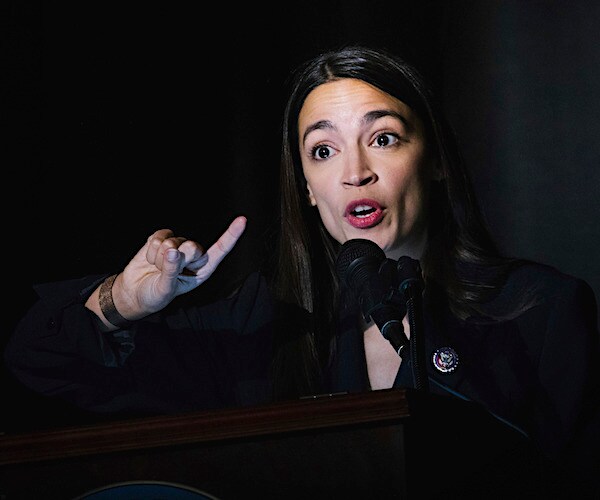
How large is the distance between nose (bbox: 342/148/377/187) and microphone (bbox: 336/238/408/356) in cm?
59

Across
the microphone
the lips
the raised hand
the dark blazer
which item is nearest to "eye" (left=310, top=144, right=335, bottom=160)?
the lips

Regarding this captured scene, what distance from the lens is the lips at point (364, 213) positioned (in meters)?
1.80

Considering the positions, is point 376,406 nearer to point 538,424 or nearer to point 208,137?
point 538,424

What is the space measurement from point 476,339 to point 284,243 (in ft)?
1.51

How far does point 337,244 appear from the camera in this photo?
1.91m

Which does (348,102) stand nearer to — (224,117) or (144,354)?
(224,117)

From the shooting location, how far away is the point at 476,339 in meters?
1.69

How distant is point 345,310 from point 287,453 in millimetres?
968

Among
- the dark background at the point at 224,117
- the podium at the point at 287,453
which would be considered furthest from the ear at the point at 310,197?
the podium at the point at 287,453

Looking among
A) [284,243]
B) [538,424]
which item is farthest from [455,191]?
[538,424]

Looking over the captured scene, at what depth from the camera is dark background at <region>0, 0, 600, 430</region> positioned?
196 cm

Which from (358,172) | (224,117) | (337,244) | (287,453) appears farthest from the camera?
(224,117)

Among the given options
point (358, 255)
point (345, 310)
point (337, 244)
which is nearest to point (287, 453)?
point (358, 255)

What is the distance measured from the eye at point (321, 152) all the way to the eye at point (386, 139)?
92 mm
